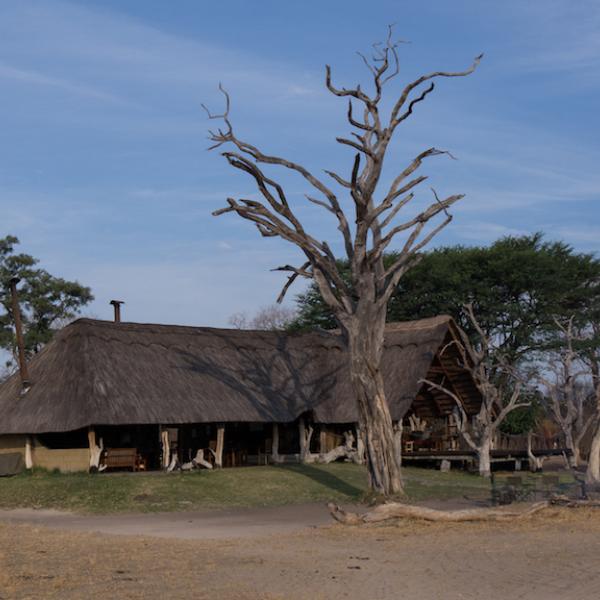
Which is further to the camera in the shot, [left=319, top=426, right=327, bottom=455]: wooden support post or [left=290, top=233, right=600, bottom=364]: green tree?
[left=290, top=233, right=600, bottom=364]: green tree

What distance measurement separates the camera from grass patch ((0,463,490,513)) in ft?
73.5

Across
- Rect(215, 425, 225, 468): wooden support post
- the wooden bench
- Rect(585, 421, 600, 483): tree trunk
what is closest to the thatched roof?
Rect(215, 425, 225, 468): wooden support post

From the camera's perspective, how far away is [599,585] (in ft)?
35.4

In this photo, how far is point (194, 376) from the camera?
97.3 feet

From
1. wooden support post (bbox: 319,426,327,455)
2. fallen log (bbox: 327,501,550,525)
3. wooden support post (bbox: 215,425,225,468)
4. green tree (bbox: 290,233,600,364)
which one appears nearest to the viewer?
fallen log (bbox: 327,501,550,525)

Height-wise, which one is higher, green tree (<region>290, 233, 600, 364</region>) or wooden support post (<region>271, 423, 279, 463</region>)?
green tree (<region>290, 233, 600, 364</region>)

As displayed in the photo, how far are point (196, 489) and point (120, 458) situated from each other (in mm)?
3968

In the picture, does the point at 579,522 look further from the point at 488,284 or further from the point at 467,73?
the point at 488,284

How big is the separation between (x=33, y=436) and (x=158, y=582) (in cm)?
1733

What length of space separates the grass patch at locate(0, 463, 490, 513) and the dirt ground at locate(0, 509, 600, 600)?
5726 mm

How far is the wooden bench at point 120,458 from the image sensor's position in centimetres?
2680

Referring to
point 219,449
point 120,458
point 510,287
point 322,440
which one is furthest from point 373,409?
point 510,287

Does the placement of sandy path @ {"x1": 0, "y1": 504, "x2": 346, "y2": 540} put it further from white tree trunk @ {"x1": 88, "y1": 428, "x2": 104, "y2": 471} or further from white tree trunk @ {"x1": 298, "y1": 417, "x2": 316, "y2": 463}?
white tree trunk @ {"x1": 298, "y1": 417, "x2": 316, "y2": 463}

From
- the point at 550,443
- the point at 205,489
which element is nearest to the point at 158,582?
the point at 205,489
